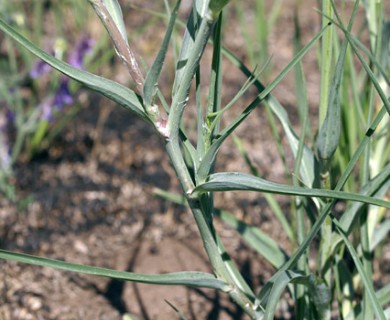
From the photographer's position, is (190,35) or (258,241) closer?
(190,35)

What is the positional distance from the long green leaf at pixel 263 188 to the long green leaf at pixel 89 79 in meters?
0.11

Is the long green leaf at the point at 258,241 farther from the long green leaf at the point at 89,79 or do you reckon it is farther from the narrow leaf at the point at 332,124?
the long green leaf at the point at 89,79

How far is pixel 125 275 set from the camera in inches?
34.5

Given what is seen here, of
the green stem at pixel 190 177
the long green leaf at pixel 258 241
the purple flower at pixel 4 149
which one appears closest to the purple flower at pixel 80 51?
the purple flower at pixel 4 149

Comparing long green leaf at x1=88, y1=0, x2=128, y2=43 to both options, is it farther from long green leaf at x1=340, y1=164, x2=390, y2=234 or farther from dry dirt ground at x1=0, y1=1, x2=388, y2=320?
dry dirt ground at x1=0, y1=1, x2=388, y2=320

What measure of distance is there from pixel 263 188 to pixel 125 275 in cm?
19

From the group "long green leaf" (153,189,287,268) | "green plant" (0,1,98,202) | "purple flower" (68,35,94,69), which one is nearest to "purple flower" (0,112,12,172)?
"green plant" (0,1,98,202)

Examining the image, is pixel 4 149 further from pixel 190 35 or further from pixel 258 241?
pixel 190 35

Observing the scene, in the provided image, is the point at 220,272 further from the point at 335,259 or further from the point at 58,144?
the point at 58,144

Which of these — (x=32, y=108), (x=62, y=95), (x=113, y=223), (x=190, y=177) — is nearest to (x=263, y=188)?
(x=190, y=177)

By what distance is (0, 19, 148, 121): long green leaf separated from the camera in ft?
2.72

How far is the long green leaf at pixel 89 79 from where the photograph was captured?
829 millimetres

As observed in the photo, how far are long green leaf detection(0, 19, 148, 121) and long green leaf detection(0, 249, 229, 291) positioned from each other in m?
0.19

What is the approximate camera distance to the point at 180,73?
0.88 metres
